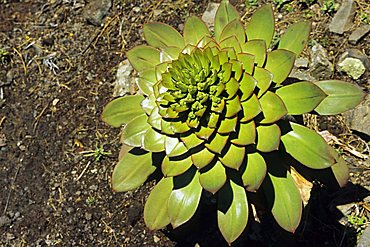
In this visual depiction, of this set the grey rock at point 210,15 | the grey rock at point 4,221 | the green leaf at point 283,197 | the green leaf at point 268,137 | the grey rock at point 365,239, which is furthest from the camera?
the grey rock at point 210,15

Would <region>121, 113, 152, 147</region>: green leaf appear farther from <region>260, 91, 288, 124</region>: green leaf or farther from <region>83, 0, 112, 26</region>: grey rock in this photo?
<region>83, 0, 112, 26</region>: grey rock

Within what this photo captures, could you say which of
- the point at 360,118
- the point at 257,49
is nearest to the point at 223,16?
the point at 257,49

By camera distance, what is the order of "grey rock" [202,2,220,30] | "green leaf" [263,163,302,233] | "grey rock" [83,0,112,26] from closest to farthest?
1. "green leaf" [263,163,302,233]
2. "grey rock" [202,2,220,30]
3. "grey rock" [83,0,112,26]

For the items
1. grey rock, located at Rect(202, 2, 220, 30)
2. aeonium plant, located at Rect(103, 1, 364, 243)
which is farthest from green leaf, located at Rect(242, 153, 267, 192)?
grey rock, located at Rect(202, 2, 220, 30)

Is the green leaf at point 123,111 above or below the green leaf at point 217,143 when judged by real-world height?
below

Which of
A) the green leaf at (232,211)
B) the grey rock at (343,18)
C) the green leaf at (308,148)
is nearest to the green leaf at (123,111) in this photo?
the green leaf at (232,211)

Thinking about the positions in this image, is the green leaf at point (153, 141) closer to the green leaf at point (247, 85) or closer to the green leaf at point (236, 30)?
the green leaf at point (247, 85)
